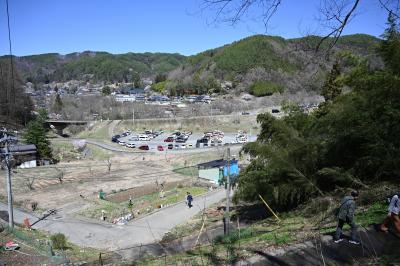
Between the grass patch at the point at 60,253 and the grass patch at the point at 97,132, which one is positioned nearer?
the grass patch at the point at 60,253

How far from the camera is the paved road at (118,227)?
20188mm

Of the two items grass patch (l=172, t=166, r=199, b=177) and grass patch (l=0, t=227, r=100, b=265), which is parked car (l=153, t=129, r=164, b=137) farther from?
grass patch (l=0, t=227, r=100, b=265)

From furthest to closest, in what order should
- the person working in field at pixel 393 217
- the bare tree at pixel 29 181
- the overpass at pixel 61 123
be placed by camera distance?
the overpass at pixel 61 123
the bare tree at pixel 29 181
the person working in field at pixel 393 217

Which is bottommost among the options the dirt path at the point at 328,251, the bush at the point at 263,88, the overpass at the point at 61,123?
the overpass at the point at 61,123

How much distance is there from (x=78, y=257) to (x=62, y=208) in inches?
586

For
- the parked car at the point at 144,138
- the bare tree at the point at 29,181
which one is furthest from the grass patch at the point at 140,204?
the parked car at the point at 144,138

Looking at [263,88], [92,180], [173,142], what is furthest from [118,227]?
[263,88]

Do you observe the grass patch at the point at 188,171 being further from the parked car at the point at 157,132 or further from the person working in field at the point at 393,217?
the parked car at the point at 157,132

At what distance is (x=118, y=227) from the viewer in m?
22.6

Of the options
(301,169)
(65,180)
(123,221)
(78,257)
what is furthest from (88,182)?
(301,169)

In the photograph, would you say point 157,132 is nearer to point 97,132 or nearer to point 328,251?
point 97,132

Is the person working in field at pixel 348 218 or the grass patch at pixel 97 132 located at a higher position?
the person working in field at pixel 348 218

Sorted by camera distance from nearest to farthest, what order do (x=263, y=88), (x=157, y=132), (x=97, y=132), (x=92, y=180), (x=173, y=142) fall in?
(x=92, y=180) < (x=173, y=142) < (x=97, y=132) < (x=157, y=132) < (x=263, y=88)

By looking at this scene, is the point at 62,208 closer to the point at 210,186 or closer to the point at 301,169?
the point at 210,186
